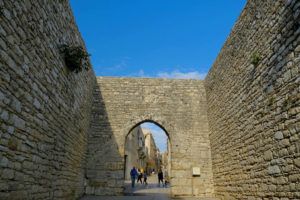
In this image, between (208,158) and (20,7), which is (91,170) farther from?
(20,7)

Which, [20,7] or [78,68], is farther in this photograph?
[78,68]

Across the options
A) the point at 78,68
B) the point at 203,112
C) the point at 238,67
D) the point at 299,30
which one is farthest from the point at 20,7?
the point at 203,112

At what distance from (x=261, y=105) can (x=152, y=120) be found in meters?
5.24

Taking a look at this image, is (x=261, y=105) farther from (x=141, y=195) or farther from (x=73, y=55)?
(x=141, y=195)

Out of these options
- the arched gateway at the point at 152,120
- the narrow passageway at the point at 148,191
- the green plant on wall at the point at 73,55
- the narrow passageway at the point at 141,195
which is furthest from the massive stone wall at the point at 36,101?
the narrow passageway at the point at 148,191

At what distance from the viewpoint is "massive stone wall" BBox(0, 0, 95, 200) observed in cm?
341

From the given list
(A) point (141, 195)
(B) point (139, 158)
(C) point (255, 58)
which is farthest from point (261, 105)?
(B) point (139, 158)

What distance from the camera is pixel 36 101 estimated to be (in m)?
4.40

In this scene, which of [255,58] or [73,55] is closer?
[255,58]

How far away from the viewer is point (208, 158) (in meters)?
9.58

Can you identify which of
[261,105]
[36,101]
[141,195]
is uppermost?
[261,105]

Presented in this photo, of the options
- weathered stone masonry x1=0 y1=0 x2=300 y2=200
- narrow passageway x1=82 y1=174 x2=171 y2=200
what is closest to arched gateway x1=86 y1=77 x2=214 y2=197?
weathered stone masonry x1=0 y1=0 x2=300 y2=200

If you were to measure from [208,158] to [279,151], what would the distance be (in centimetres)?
512

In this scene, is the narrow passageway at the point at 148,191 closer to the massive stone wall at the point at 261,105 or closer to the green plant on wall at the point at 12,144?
the massive stone wall at the point at 261,105
